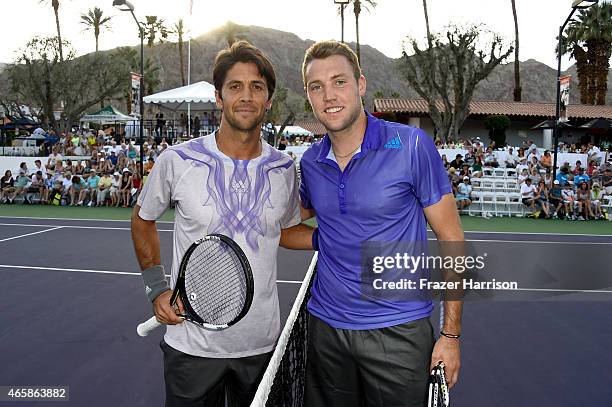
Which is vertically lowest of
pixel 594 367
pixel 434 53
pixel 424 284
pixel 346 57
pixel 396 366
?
pixel 594 367

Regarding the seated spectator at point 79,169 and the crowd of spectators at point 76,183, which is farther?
the seated spectator at point 79,169

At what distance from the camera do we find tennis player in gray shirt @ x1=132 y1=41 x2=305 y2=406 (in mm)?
2416

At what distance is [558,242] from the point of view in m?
11.4

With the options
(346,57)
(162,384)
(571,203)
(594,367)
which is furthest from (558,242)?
(346,57)

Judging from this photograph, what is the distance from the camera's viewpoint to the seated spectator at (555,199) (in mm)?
15602

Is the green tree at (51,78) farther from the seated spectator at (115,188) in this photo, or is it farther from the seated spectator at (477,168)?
the seated spectator at (477,168)

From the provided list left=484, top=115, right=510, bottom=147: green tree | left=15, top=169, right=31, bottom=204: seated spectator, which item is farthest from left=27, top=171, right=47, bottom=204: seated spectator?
left=484, top=115, right=510, bottom=147: green tree

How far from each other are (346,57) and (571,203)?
48.9 feet

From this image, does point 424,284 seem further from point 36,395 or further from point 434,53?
point 434,53

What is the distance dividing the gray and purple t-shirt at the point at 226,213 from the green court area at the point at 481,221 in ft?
36.9

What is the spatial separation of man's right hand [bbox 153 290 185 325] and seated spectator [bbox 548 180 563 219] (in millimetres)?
15217

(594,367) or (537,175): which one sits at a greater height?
(537,175)

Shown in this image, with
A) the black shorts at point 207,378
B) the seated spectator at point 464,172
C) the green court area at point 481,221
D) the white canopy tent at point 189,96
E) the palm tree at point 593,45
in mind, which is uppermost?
the palm tree at point 593,45

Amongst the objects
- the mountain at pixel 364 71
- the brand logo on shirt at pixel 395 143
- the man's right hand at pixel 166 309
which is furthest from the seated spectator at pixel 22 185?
the mountain at pixel 364 71
